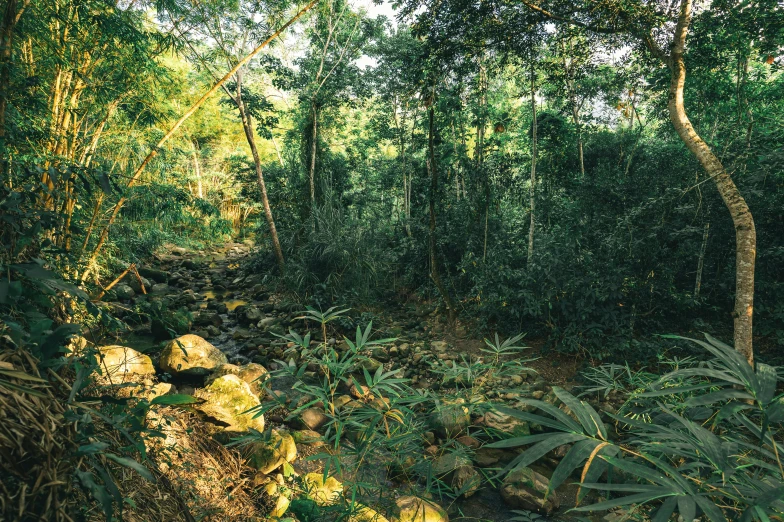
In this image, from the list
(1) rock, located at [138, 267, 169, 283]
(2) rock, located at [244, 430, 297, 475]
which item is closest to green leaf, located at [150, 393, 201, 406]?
(2) rock, located at [244, 430, 297, 475]

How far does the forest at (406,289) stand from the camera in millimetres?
793

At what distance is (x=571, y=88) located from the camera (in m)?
5.97

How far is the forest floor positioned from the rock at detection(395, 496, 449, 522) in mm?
401

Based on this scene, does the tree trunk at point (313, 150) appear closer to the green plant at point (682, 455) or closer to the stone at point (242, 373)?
the stone at point (242, 373)

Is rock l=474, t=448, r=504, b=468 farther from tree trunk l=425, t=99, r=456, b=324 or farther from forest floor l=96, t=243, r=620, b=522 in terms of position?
tree trunk l=425, t=99, r=456, b=324

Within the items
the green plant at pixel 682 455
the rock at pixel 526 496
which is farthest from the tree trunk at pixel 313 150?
the green plant at pixel 682 455

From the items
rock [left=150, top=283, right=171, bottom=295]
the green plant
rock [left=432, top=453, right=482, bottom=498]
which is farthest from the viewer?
rock [left=150, top=283, right=171, bottom=295]

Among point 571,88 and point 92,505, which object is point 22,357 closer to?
point 92,505

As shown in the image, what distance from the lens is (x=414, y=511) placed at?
2.03 meters

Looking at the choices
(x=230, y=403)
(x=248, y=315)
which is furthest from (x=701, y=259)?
(x=248, y=315)

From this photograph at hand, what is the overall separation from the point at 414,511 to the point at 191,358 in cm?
278

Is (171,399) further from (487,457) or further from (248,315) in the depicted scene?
(248,315)

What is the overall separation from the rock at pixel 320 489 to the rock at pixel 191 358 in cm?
203

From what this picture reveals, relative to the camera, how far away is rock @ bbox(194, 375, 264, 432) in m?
2.45
